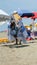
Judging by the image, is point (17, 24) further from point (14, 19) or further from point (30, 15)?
point (30, 15)

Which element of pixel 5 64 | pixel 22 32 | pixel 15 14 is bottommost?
pixel 5 64

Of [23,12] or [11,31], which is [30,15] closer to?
[23,12]

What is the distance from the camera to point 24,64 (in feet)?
19.2

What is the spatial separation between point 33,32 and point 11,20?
397 cm

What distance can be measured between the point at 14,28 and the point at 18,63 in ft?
13.7

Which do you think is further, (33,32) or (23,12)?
(33,32)

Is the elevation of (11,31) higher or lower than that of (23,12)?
lower

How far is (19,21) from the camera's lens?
396 inches

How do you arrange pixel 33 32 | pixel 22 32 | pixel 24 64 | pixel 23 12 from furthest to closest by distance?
pixel 33 32, pixel 23 12, pixel 22 32, pixel 24 64

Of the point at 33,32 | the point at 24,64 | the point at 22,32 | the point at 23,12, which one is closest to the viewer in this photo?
the point at 24,64

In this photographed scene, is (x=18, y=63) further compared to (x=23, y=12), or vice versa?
(x=23, y=12)

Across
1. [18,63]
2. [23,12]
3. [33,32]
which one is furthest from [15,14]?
[18,63]

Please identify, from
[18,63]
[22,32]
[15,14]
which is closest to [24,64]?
[18,63]

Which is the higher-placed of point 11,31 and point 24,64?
point 11,31
